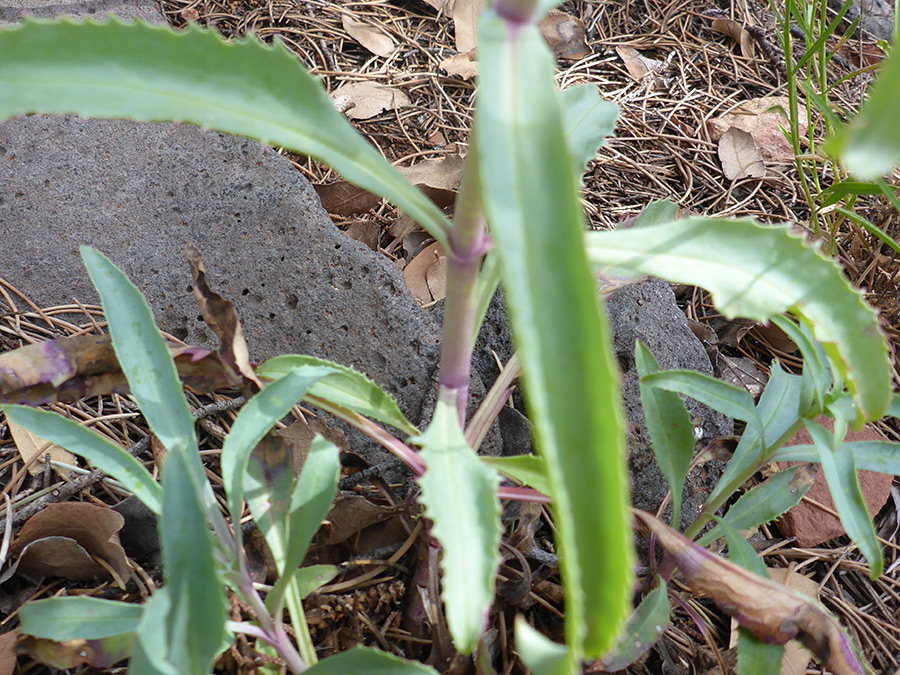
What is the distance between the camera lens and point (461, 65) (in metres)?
1.86

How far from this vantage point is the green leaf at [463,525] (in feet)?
1.87

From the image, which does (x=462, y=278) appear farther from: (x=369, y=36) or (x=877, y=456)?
(x=369, y=36)

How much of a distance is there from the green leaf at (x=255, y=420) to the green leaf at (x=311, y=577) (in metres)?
0.15

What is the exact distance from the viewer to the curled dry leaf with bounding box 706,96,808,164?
1835 mm

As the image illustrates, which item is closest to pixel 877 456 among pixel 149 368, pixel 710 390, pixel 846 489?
pixel 846 489

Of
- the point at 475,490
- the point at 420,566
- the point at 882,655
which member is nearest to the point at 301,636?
the point at 420,566

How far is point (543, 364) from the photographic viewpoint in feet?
1.33

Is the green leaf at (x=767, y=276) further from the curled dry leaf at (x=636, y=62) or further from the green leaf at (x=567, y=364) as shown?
the curled dry leaf at (x=636, y=62)

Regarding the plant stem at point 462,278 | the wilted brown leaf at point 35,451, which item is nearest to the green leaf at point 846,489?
the plant stem at point 462,278

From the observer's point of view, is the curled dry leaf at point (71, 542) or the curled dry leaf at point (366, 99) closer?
the curled dry leaf at point (71, 542)

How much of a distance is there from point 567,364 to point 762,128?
176 centimetres

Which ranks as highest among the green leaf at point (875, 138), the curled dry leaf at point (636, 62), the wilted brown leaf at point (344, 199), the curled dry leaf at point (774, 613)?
the green leaf at point (875, 138)

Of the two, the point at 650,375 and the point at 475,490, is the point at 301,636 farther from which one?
the point at 650,375

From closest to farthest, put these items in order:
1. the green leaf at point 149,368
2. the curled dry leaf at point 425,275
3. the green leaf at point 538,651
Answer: the green leaf at point 538,651 → the green leaf at point 149,368 → the curled dry leaf at point 425,275
